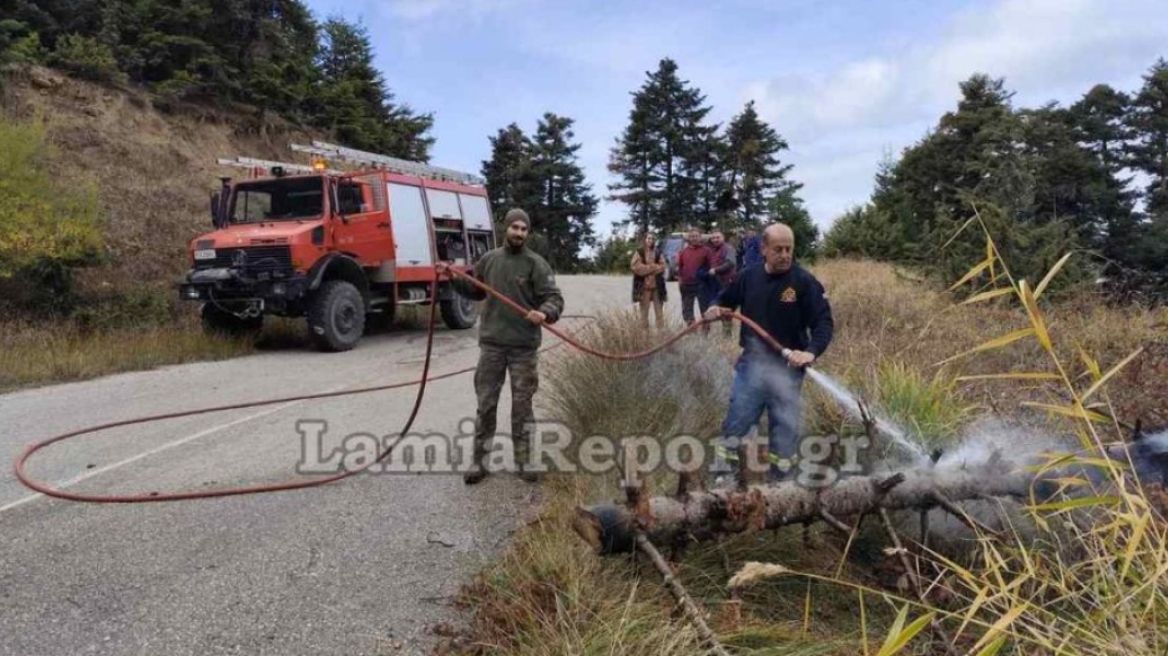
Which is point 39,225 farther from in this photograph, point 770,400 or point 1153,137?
point 1153,137

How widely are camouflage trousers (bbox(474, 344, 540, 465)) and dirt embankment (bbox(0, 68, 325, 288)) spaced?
1126 centimetres

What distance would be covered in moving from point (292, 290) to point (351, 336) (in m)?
1.15

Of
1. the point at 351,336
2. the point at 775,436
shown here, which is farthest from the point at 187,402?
the point at 775,436

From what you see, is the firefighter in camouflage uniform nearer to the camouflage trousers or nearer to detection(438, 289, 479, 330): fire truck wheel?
the camouflage trousers

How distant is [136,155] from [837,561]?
19970 mm

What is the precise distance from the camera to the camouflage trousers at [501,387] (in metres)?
4.86

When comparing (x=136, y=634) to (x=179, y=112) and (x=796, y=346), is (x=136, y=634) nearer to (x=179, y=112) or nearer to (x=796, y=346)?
(x=796, y=346)

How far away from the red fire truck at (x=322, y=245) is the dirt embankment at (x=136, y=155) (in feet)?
13.4

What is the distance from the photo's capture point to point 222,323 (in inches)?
431

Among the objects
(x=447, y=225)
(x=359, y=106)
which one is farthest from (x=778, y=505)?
(x=359, y=106)

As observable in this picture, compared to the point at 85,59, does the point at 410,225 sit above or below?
below

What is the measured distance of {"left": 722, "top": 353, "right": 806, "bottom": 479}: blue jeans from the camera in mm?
4281

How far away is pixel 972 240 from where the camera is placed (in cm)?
1198

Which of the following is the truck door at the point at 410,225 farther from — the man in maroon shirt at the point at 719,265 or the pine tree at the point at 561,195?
the pine tree at the point at 561,195
